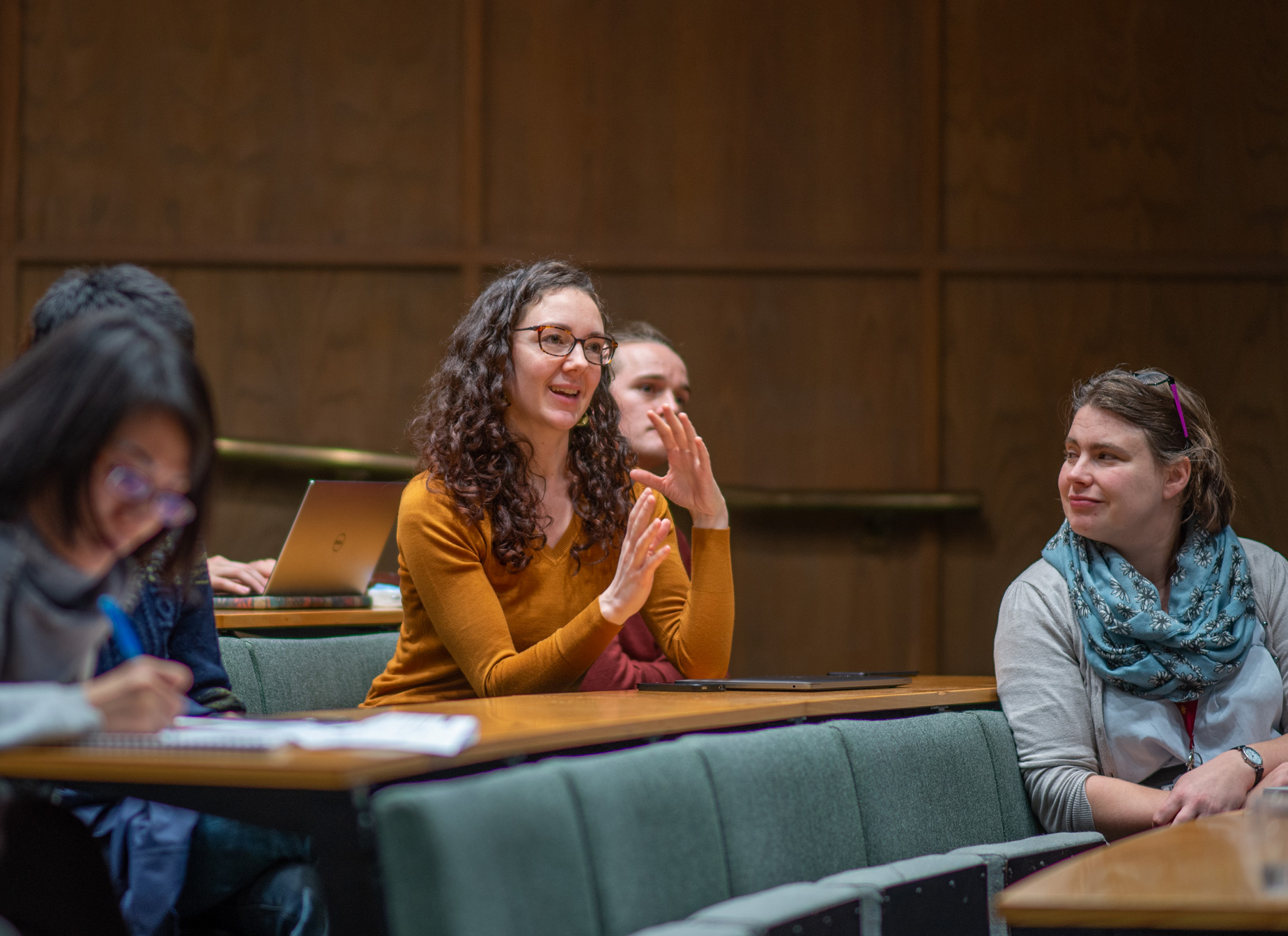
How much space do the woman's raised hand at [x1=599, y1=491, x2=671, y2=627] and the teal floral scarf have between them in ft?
2.43

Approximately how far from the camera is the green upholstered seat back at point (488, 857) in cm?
130

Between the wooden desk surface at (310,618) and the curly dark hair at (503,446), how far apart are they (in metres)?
0.49

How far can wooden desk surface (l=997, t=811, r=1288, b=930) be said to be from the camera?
1167 mm

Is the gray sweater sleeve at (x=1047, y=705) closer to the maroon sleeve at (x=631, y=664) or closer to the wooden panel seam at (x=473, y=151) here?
the maroon sleeve at (x=631, y=664)

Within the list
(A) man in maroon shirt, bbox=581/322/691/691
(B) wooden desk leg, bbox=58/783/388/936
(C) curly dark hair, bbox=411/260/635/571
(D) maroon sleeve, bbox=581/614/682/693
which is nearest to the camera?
(B) wooden desk leg, bbox=58/783/388/936

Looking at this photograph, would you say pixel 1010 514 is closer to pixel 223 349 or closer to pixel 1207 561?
pixel 1207 561

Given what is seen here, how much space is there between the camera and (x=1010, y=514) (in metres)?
4.30

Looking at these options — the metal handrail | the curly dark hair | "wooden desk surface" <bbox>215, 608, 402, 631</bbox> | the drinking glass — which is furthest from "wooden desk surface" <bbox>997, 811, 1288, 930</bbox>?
the metal handrail

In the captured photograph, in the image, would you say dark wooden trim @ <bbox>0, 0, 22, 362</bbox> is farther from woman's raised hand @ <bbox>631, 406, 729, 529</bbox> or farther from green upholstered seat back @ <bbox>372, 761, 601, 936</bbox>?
green upholstered seat back @ <bbox>372, 761, 601, 936</bbox>

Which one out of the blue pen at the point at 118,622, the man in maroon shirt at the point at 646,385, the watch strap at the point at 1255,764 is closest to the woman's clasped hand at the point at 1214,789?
the watch strap at the point at 1255,764

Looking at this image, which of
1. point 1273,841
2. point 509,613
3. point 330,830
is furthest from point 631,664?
point 1273,841

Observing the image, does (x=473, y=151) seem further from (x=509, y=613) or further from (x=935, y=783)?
(x=935, y=783)

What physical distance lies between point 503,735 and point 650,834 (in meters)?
0.20

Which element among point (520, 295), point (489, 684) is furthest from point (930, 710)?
point (520, 295)
